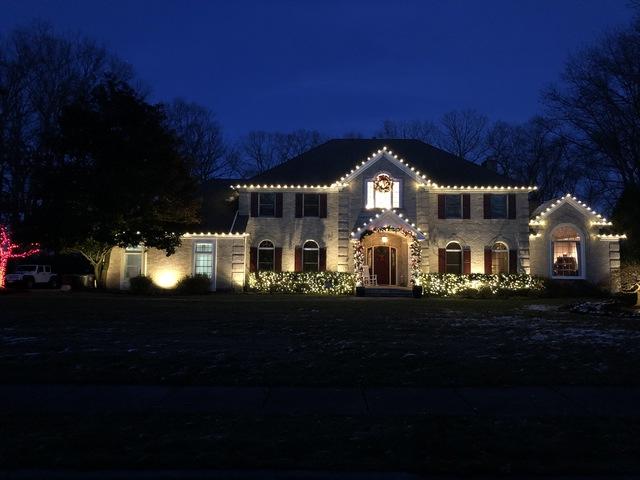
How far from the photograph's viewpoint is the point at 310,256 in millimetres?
27234

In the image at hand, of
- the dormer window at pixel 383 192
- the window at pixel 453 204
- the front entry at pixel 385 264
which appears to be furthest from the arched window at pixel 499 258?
the dormer window at pixel 383 192

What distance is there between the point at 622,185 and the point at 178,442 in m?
30.1

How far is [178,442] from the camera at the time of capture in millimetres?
4848

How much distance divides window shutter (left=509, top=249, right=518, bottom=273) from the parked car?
1104 inches

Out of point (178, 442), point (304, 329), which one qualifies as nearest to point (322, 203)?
point (304, 329)

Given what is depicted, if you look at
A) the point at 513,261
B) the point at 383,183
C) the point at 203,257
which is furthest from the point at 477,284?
the point at 203,257

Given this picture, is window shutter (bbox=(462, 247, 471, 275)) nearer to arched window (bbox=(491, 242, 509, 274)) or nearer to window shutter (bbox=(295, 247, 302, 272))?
arched window (bbox=(491, 242, 509, 274))

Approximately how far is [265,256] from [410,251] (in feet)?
23.7

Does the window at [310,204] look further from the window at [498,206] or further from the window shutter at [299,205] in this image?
the window at [498,206]

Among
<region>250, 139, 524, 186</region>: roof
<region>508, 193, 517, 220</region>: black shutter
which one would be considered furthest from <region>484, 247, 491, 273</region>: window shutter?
<region>250, 139, 524, 186</region>: roof

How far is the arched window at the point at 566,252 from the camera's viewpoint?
27141 mm

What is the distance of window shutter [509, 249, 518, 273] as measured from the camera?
27.0 meters

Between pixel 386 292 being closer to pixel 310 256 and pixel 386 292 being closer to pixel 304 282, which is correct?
pixel 304 282

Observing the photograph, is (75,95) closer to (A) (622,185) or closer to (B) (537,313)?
(B) (537,313)
